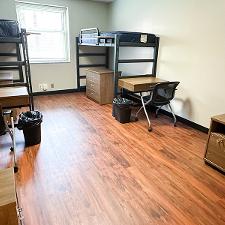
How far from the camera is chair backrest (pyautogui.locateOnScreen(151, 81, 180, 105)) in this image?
2951 millimetres

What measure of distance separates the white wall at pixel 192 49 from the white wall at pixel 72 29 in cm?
134

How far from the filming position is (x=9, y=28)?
3.12 m

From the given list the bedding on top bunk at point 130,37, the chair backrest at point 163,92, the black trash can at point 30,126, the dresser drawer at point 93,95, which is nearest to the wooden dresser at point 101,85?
the dresser drawer at point 93,95

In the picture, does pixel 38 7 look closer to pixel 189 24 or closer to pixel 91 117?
pixel 91 117

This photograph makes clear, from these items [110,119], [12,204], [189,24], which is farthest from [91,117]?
[12,204]

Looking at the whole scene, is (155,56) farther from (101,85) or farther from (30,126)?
(30,126)

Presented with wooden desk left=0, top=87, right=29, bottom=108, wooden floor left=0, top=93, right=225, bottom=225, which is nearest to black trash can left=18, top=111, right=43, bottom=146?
wooden floor left=0, top=93, right=225, bottom=225

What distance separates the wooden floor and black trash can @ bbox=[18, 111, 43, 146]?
10cm

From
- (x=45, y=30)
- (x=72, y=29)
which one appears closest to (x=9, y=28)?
(x=45, y=30)

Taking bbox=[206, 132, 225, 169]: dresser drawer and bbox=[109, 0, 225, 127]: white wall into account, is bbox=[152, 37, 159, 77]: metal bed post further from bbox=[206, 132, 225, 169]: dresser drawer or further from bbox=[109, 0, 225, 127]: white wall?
bbox=[206, 132, 225, 169]: dresser drawer

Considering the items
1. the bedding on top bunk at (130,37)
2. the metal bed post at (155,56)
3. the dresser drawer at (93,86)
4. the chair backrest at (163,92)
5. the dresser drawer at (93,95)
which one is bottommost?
the dresser drawer at (93,95)

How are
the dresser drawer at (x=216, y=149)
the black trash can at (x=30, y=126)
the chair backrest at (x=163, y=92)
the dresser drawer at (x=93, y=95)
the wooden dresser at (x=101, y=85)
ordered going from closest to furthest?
the dresser drawer at (x=216, y=149) < the black trash can at (x=30, y=126) < the chair backrest at (x=163, y=92) < the wooden dresser at (x=101, y=85) < the dresser drawer at (x=93, y=95)

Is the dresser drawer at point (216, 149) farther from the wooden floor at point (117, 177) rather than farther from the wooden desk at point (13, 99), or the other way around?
the wooden desk at point (13, 99)

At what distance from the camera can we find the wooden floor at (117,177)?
1.57 m
